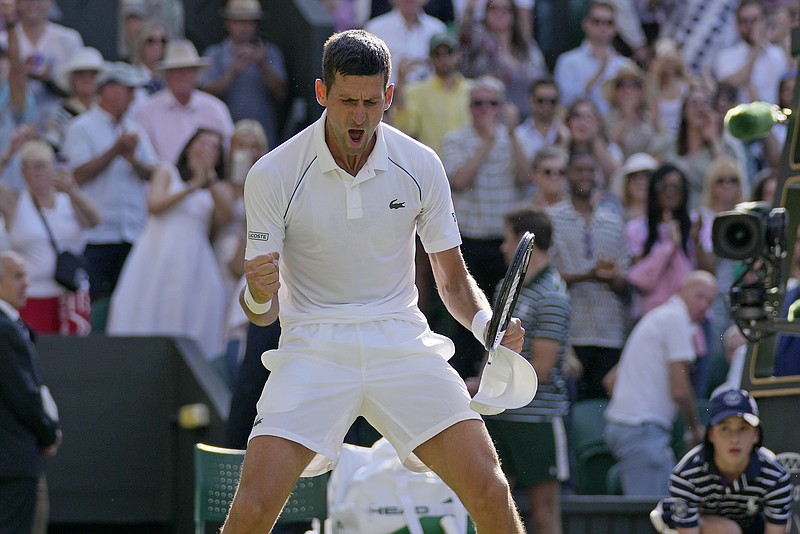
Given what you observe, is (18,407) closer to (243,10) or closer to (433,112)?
(433,112)

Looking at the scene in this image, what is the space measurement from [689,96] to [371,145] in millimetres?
5962

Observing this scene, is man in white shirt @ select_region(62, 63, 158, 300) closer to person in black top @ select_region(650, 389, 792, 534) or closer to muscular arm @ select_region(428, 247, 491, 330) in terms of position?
person in black top @ select_region(650, 389, 792, 534)

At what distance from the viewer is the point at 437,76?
10875mm

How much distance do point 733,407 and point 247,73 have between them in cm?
572

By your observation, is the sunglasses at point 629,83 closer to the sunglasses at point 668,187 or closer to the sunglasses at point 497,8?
the sunglasses at point 497,8

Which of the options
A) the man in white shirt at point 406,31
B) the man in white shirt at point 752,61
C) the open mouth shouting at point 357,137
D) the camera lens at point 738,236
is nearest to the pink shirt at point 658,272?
the camera lens at point 738,236

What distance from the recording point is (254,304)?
518 cm

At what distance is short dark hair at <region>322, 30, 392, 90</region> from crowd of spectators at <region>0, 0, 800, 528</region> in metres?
3.45

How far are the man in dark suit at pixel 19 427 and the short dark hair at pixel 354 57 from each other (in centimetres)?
337

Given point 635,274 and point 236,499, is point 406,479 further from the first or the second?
point 635,274

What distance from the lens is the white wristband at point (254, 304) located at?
17.0 feet

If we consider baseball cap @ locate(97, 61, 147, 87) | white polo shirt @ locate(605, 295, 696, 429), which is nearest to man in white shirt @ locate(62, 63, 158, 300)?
baseball cap @ locate(97, 61, 147, 87)

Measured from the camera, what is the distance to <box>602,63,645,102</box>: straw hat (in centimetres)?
1145

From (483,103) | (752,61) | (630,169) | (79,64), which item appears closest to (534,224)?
(483,103)
